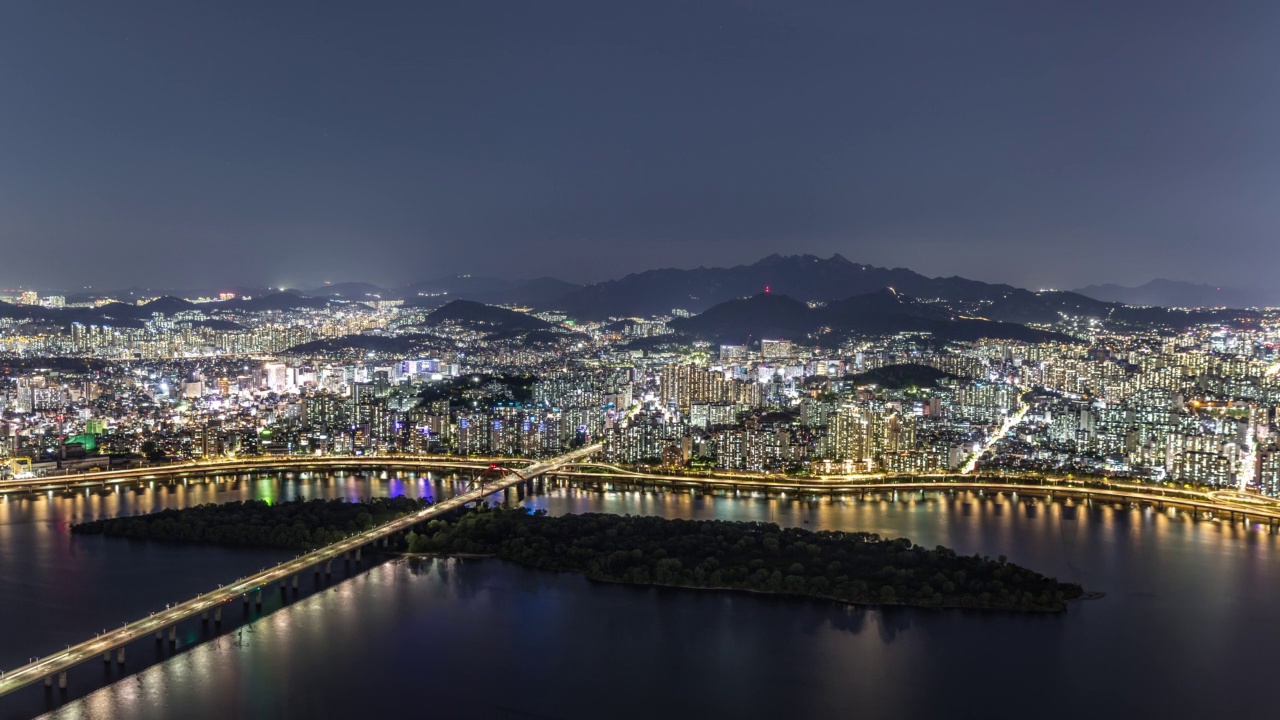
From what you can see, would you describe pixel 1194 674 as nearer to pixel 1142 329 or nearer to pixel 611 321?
pixel 1142 329

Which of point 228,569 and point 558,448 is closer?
point 228,569

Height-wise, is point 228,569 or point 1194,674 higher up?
point 228,569

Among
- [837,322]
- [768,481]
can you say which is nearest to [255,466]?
[768,481]

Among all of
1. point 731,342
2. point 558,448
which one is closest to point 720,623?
point 558,448

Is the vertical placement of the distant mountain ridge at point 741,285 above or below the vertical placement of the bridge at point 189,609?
above

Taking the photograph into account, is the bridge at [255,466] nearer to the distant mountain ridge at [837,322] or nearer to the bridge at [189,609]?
the bridge at [189,609]

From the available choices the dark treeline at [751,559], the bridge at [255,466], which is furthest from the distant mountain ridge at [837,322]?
the dark treeline at [751,559]

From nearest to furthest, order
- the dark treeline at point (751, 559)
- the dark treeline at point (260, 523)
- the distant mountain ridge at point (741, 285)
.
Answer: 1. the dark treeline at point (751, 559)
2. the dark treeline at point (260, 523)
3. the distant mountain ridge at point (741, 285)
